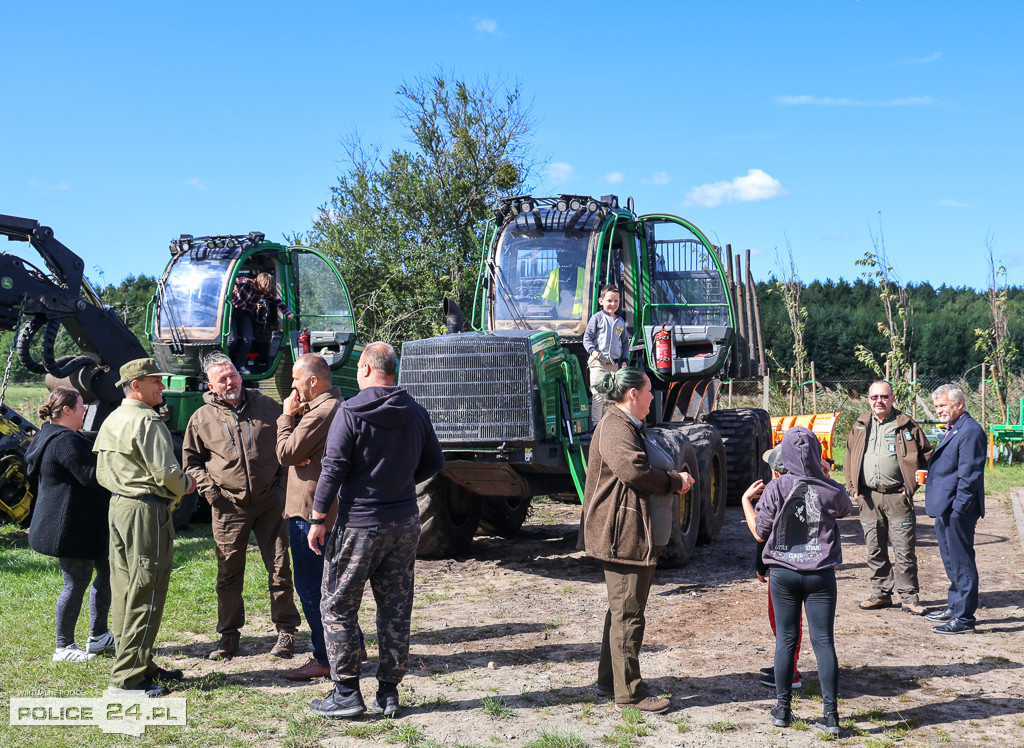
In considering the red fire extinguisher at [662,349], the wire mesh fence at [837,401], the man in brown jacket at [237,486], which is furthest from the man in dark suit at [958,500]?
the wire mesh fence at [837,401]

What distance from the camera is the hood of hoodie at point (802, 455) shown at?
15.5 ft

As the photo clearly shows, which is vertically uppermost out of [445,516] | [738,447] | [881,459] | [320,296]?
[320,296]

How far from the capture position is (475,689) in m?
5.30

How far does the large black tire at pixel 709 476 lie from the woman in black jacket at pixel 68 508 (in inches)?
197

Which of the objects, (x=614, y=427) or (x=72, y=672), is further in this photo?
(x=72, y=672)

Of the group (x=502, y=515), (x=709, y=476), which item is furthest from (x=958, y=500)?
(x=502, y=515)

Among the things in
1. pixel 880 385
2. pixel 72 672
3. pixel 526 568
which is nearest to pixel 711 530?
pixel 526 568

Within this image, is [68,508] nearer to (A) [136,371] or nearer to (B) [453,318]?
(A) [136,371]

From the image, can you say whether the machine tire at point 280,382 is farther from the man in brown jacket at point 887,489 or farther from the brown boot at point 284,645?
the man in brown jacket at point 887,489

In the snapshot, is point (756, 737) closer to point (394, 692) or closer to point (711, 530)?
point (394, 692)

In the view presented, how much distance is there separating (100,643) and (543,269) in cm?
508

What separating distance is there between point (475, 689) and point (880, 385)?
3978 millimetres

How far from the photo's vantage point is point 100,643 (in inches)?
227

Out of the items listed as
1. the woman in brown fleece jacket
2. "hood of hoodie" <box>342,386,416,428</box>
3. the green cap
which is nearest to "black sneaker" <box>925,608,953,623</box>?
the woman in brown fleece jacket
